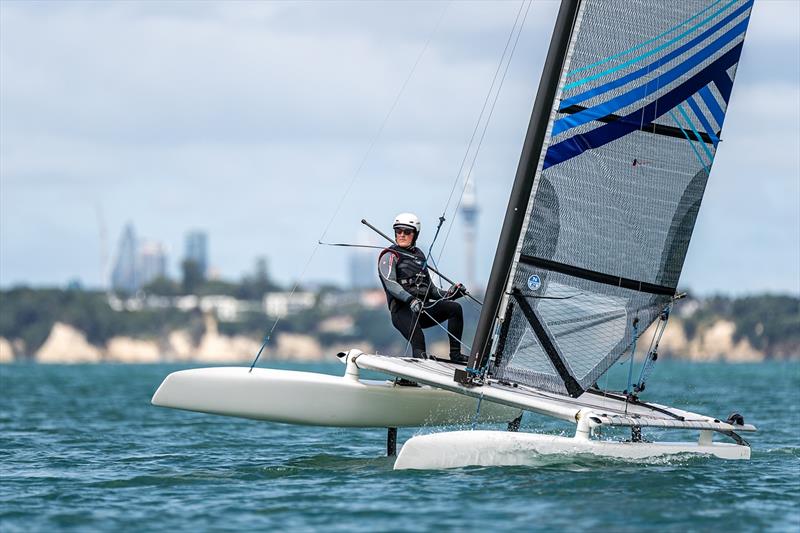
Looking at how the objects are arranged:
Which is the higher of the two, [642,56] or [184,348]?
[642,56]

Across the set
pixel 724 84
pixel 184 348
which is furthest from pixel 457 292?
pixel 184 348

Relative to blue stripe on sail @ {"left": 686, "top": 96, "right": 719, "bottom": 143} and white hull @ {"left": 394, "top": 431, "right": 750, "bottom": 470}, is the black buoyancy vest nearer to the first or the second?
white hull @ {"left": 394, "top": 431, "right": 750, "bottom": 470}

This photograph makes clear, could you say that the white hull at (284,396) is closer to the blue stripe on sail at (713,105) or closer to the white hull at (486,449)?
the white hull at (486,449)

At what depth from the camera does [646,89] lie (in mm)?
10188

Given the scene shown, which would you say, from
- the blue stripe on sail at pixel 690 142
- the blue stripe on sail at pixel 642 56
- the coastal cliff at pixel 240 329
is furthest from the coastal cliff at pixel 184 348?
the blue stripe on sail at pixel 642 56

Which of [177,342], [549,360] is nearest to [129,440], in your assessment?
[549,360]

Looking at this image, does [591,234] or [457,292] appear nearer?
[591,234]

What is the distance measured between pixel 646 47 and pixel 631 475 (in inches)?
119

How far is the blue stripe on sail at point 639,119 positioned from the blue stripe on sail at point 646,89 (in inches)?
2.9

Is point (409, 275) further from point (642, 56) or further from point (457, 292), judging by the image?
point (642, 56)

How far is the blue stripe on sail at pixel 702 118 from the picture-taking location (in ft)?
33.9

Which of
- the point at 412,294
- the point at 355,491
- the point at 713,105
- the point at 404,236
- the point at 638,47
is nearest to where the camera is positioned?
the point at 355,491

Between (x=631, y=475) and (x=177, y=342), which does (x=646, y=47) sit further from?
(x=177, y=342)

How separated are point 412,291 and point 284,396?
1.25m
